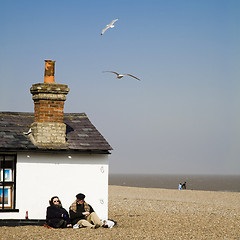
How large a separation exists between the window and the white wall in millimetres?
155

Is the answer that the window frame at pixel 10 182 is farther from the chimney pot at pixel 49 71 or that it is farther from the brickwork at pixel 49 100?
the chimney pot at pixel 49 71

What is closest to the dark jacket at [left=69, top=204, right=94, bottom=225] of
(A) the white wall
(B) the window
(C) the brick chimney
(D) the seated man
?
(D) the seated man

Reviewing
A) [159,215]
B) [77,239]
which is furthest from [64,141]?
[159,215]

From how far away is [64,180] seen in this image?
1631cm

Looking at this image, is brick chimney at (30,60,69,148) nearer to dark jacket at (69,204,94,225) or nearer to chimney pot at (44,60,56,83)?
chimney pot at (44,60,56,83)

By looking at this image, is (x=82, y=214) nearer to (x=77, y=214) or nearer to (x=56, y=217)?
(x=77, y=214)

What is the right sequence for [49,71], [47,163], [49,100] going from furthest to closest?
1. [49,71]
2. [49,100]
3. [47,163]

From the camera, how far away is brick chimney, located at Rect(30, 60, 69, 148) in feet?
54.7

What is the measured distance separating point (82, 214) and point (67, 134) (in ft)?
9.97

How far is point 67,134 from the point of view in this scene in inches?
686

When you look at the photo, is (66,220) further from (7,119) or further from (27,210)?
(7,119)

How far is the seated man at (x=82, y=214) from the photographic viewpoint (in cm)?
1545

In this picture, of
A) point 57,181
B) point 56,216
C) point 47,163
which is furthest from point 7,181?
point 56,216

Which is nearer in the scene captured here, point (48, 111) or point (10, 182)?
point (10, 182)
